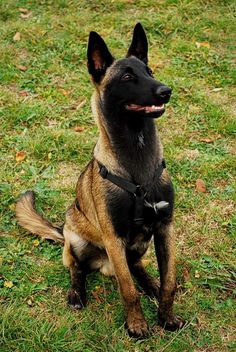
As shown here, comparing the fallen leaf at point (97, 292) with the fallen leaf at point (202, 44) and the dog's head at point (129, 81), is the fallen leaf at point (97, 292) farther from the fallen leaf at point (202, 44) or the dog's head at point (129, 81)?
the fallen leaf at point (202, 44)

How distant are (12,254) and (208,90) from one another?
128 inches


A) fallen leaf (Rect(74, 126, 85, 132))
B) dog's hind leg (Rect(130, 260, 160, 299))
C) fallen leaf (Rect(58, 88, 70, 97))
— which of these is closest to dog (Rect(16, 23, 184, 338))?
dog's hind leg (Rect(130, 260, 160, 299))

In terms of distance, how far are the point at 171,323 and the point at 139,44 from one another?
1.89m

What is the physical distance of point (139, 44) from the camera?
3.51m

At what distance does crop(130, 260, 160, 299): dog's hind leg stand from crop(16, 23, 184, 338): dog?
268 millimetres

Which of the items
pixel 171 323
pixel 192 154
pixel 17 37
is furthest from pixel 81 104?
pixel 171 323

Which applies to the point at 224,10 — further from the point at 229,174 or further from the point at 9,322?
the point at 9,322

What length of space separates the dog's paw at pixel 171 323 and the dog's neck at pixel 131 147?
0.98 meters

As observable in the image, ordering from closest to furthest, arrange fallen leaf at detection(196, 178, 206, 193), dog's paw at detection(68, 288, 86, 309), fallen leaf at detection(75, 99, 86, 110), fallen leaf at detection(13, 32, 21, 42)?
dog's paw at detection(68, 288, 86, 309)
fallen leaf at detection(196, 178, 206, 193)
fallen leaf at detection(75, 99, 86, 110)
fallen leaf at detection(13, 32, 21, 42)

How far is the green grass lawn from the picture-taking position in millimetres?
3580

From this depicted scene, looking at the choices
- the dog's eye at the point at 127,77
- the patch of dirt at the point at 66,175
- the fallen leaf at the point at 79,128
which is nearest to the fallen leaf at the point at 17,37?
the fallen leaf at the point at 79,128

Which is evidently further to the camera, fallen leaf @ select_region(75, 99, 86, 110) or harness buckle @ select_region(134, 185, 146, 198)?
fallen leaf @ select_region(75, 99, 86, 110)

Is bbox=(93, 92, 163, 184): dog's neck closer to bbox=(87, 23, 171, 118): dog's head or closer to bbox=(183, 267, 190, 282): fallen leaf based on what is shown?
bbox=(87, 23, 171, 118): dog's head

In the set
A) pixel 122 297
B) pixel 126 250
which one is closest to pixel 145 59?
pixel 126 250
